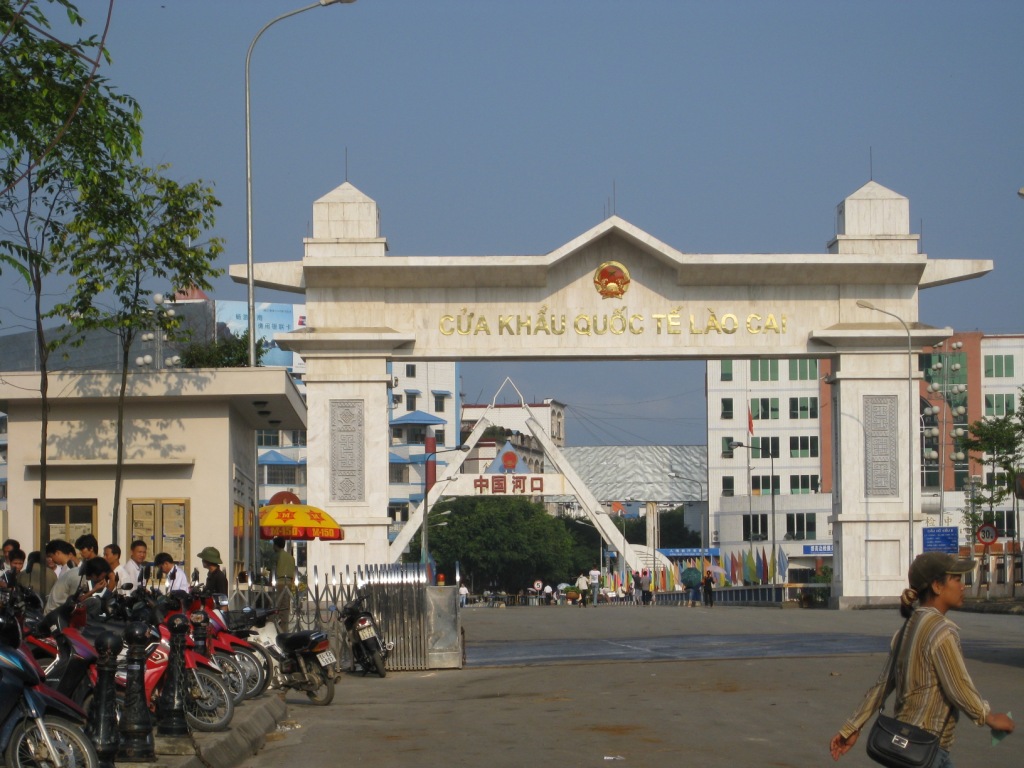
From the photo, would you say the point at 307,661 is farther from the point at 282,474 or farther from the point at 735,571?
the point at 282,474

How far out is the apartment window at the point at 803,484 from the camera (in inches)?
3201

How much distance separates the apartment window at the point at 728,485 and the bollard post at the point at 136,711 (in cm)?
7548

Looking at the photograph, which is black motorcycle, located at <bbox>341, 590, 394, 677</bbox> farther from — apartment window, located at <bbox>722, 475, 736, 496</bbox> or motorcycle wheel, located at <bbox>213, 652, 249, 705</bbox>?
apartment window, located at <bbox>722, 475, 736, 496</bbox>

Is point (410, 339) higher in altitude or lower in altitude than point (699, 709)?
higher

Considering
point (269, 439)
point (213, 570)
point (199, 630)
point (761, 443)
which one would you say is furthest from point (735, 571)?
point (199, 630)

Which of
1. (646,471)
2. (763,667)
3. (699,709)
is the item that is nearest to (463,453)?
(763,667)

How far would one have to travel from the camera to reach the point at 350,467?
30000 millimetres

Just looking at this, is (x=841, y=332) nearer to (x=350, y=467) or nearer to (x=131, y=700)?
(x=350, y=467)

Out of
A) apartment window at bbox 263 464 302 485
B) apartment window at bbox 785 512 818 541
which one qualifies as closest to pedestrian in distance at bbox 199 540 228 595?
apartment window at bbox 785 512 818 541

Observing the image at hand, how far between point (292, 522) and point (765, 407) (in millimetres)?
62254

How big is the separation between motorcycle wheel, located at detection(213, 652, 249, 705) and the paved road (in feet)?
2.03

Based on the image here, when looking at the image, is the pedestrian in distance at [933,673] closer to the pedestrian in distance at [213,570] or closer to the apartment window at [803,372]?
the pedestrian in distance at [213,570]

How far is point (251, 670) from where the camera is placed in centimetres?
1362

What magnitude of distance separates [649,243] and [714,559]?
60.2 meters
